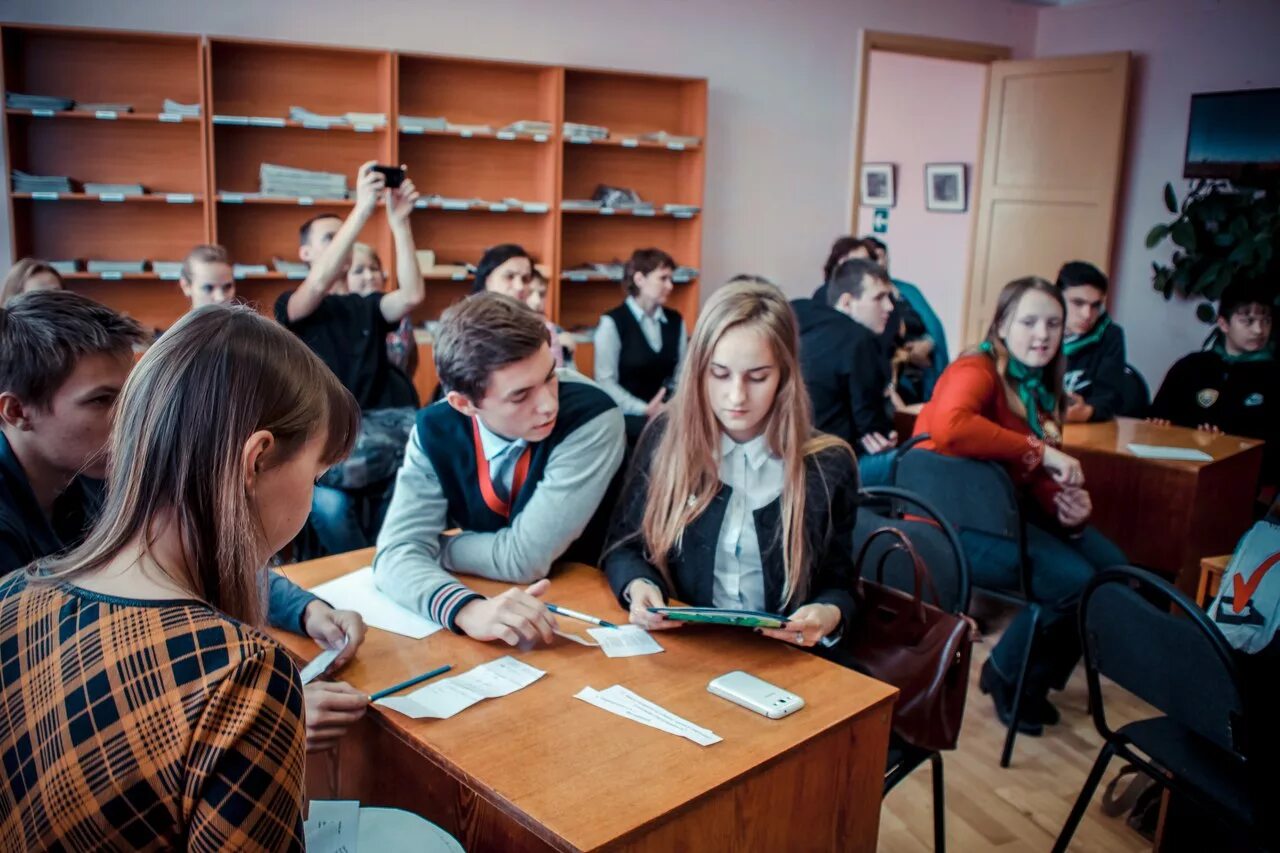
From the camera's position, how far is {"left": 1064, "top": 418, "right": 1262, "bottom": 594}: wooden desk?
3354 mm

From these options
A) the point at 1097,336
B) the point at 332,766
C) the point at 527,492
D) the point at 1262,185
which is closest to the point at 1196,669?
the point at 527,492

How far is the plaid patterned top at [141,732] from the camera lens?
2.70ft

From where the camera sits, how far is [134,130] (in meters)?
4.72

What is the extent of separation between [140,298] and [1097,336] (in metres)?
4.60

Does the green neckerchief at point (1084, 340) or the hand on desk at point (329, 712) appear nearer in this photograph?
Answer: the hand on desk at point (329, 712)

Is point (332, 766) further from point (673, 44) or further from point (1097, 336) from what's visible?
point (673, 44)

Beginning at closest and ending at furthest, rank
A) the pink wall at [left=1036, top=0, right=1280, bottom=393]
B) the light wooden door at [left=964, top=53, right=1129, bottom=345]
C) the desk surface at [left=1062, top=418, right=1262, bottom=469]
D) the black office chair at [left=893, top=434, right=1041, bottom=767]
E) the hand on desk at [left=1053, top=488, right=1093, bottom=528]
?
the black office chair at [left=893, top=434, right=1041, bottom=767], the hand on desk at [left=1053, top=488, right=1093, bottom=528], the desk surface at [left=1062, top=418, right=1262, bottom=469], the pink wall at [left=1036, top=0, right=1280, bottom=393], the light wooden door at [left=964, top=53, right=1129, bottom=345]

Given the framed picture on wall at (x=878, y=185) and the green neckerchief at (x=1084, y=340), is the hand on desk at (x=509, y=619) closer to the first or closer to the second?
the green neckerchief at (x=1084, y=340)

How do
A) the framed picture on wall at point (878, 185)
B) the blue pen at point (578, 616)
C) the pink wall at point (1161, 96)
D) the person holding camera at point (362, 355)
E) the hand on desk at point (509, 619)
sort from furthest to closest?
the framed picture on wall at point (878, 185)
the pink wall at point (1161, 96)
the person holding camera at point (362, 355)
the blue pen at point (578, 616)
the hand on desk at point (509, 619)

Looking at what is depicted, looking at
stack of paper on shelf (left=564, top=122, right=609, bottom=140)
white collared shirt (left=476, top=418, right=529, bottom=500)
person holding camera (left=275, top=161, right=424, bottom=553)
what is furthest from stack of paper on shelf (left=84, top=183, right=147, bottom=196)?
white collared shirt (left=476, top=418, right=529, bottom=500)

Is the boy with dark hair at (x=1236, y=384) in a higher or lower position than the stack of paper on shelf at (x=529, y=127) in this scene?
lower

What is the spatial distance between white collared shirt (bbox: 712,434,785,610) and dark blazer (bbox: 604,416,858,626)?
0.05 feet

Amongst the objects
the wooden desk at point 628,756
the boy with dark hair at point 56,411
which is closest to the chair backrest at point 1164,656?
the wooden desk at point 628,756

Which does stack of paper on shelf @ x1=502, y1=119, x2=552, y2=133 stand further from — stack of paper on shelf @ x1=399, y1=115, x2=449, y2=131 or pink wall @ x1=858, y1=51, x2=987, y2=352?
pink wall @ x1=858, y1=51, x2=987, y2=352
